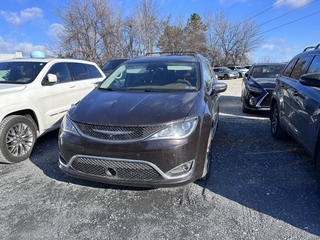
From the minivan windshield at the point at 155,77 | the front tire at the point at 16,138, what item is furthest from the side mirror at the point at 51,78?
the minivan windshield at the point at 155,77

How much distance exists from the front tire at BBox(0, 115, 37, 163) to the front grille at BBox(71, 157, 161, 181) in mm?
1672

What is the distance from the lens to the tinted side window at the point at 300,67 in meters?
3.65

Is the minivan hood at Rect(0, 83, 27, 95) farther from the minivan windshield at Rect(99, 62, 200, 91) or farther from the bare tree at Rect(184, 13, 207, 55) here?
the bare tree at Rect(184, 13, 207, 55)

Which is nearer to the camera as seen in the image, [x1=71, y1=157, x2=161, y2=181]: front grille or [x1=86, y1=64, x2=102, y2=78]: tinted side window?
[x1=71, y1=157, x2=161, y2=181]: front grille

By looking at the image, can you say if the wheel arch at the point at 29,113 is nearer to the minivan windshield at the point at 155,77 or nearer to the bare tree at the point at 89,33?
the minivan windshield at the point at 155,77

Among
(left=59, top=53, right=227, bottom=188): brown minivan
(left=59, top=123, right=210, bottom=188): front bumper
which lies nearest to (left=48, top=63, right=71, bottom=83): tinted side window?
(left=59, top=53, right=227, bottom=188): brown minivan

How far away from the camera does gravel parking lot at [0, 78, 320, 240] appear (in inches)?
86.5

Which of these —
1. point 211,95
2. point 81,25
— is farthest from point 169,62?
point 81,25

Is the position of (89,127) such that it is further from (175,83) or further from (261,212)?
(261,212)

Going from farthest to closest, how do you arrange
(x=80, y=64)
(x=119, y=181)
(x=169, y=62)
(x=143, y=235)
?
(x=80, y=64)
(x=169, y=62)
(x=119, y=181)
(x=143, y=235)

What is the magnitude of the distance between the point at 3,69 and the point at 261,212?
5067 millimetres

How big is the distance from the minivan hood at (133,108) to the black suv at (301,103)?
4.69ft

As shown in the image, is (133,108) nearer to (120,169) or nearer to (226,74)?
(120,169)

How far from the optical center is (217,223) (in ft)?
7.54
